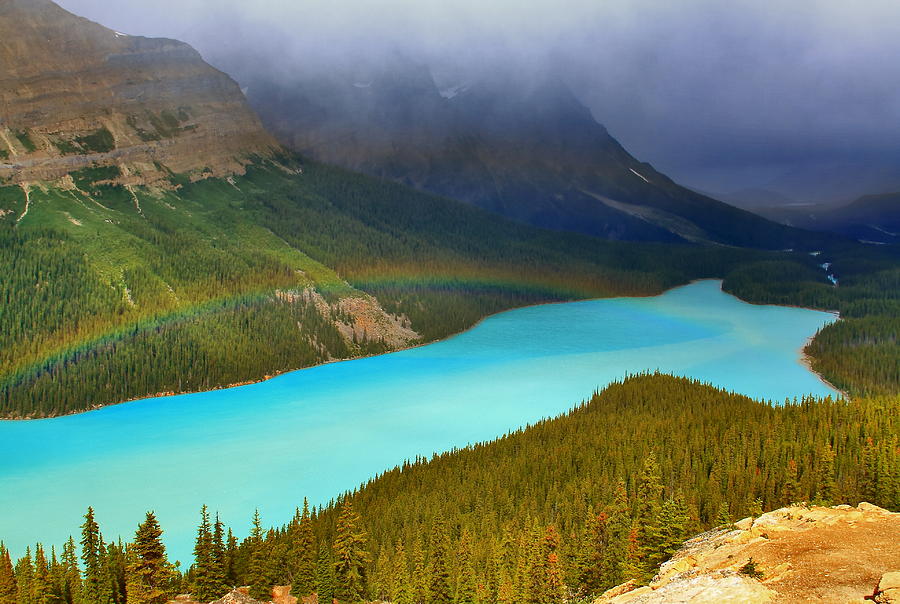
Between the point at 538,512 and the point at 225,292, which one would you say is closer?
the point at 538,512

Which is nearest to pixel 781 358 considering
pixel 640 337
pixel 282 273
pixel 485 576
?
pixel 640 337

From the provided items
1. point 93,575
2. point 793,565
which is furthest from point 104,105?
point 793,565

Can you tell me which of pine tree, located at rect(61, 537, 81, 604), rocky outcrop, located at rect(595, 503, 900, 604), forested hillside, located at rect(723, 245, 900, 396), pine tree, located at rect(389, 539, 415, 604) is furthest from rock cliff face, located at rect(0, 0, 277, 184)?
rocky outcrop, located at rect(595, 503, 900, 604)

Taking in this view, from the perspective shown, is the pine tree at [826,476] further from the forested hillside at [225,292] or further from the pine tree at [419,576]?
the forested hillside at [225,292]

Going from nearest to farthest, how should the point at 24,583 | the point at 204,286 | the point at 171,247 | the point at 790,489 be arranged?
the point at 24,583 < the point at 790,489 < the point at 204,286 < the point at 171,247

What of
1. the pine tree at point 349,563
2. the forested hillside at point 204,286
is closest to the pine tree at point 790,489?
the pine tree at point 349,563

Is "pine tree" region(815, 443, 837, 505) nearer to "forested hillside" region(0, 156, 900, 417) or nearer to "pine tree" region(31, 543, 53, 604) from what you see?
"pine tree" region(31, 543, 53, 604)

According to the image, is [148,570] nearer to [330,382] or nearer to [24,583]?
[24,583]
